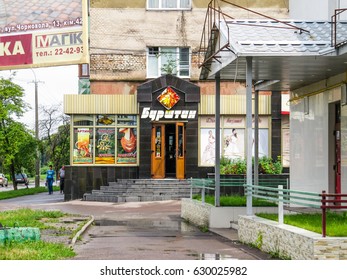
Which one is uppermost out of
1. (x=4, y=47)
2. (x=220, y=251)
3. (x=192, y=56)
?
(x=192, y=56)

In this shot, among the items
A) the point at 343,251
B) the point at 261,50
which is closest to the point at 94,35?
the point at 261,50

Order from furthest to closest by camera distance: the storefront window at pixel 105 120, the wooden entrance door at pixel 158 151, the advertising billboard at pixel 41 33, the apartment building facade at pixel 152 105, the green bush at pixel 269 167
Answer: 1. the storefront window at pixel 105 120
2. the wooden entrance door at pixel 158 151
3. the apartment building facade at pixel 152 105
4. the green bush at pixel 269 167
5. the advertising billboard at pixel 41 33

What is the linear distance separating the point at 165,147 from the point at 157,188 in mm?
A: 3192

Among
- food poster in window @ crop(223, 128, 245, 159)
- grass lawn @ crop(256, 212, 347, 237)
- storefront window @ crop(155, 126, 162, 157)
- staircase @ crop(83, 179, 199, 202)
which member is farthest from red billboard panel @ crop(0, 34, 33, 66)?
food poster in window @ crop(223, 128, 245, 159)

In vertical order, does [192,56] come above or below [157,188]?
above

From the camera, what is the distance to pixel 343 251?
11758mm

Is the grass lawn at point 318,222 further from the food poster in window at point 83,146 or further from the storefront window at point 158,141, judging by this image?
the food poster in window at point 83,146

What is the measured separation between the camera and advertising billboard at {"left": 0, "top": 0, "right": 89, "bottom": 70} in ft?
40.5

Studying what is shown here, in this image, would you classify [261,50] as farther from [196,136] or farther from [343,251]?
[196,136]

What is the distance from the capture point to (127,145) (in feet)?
121

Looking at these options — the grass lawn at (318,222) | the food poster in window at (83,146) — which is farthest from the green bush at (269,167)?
the grass lawn at (318,222)

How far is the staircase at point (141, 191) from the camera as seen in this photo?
33094mm

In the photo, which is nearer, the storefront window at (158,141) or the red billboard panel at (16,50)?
the red billboard panel at (16,50)

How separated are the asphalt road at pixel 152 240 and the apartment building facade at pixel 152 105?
9370 mm
